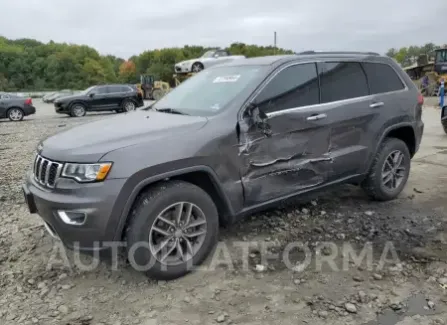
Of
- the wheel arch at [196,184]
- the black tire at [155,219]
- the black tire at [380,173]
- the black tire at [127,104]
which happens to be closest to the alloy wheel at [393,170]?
the black tire at [380,173]

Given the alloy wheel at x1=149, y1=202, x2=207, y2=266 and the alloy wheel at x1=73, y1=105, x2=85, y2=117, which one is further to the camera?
the alloy wheel at x1=73, y1=105, x2=85, y2=117

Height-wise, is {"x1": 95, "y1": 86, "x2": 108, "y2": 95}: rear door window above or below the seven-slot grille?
above

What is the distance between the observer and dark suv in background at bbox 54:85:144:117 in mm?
20859

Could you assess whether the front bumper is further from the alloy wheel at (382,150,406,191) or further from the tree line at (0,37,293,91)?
the tree line at (0,37,293,91)

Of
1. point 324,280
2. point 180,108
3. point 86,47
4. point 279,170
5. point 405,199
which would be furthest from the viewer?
point 86,47

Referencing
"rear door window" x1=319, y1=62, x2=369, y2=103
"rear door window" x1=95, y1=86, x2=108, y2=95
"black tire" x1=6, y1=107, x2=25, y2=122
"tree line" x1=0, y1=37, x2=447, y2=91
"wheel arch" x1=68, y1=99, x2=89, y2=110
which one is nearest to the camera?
"rear door window" x1=319, y1=62, x2=369, y2=103

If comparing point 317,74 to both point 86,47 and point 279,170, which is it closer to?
point 279,170

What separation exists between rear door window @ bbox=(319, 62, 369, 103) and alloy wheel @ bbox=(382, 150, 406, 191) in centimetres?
89

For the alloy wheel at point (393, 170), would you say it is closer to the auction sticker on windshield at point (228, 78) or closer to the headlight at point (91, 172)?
the auction sticker on windshield at point (228, 78)

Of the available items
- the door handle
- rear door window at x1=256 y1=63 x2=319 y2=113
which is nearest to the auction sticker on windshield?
rear door window at x1=256 y1=63 x2=319 y2=113

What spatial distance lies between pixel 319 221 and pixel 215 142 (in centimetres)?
174

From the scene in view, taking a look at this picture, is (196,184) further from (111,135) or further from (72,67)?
(72,67)

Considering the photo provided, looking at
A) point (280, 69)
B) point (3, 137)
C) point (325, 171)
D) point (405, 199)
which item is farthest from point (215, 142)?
point (3, 137)

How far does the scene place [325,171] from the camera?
4238 millimetres
